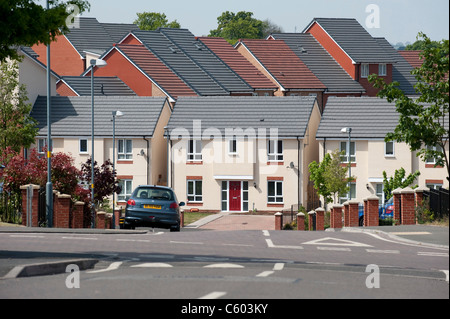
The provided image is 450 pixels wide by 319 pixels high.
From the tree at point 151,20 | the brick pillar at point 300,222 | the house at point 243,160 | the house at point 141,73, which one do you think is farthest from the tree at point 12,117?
the tree at point 151,20

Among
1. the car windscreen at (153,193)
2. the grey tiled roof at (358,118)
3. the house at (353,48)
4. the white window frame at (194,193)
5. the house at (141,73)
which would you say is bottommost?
the car windscreen at (153,193)

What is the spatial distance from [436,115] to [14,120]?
30.5 metres

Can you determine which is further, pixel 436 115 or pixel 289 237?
pixel 436 115

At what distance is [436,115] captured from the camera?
105ft

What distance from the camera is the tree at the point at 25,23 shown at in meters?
18.5

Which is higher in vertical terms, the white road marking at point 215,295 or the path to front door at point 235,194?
the path to front door at point 235,194

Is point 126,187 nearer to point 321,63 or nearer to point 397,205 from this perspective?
point 321,63

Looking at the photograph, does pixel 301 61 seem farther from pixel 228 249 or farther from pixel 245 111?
pixel 228 249

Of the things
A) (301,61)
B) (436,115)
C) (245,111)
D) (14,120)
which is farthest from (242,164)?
(436,115)

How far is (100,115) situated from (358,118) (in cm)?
1801

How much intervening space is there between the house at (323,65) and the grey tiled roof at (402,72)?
717cm

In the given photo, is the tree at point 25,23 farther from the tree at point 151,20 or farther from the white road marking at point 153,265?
the tree at point 151,20
